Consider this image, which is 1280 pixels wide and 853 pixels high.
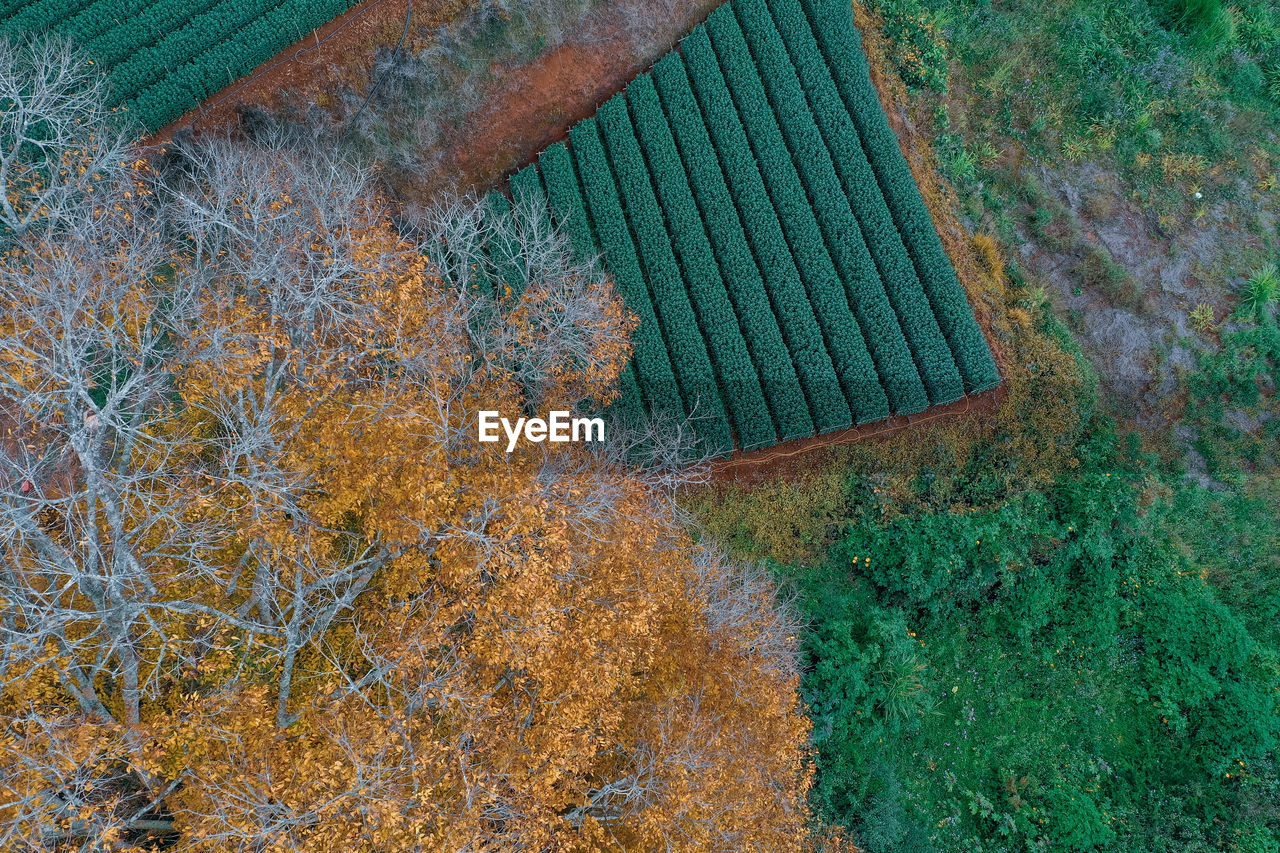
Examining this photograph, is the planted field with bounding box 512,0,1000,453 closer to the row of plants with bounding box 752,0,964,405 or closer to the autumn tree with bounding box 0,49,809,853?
the row of plants with bounding box 752,0,964,405

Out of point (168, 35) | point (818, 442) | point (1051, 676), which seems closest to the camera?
point (1051, 676)

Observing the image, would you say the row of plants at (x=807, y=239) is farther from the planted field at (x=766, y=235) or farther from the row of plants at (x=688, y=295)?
the row of plants at (x=688, y=295)

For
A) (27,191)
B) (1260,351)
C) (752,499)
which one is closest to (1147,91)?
(1260,351)

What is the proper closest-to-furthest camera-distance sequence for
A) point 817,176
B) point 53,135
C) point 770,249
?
1. point 53,135
2. point 770,249
3. point 817,176

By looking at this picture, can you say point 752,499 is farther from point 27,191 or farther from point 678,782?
point 27,191

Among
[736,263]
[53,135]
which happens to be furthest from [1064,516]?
[53,135]

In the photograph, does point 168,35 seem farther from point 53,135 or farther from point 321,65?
point 53,135
